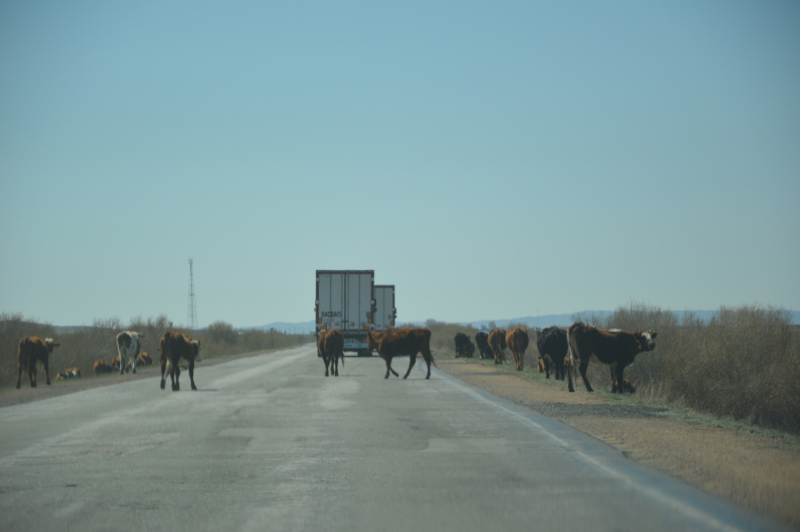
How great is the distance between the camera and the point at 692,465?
349 inches

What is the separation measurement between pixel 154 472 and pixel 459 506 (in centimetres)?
364

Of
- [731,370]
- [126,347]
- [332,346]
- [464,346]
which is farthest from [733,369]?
[464,346]

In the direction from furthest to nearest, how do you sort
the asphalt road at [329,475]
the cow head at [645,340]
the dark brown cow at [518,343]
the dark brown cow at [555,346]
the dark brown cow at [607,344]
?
1. the dark brown cow at [518,343]
2. the dark brown cow at [555,346]
3. the dark brown cow at [607,344]
4. the cow head at [645,340]
5. the asphalt road at [329,475]

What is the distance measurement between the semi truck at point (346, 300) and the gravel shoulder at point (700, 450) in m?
22.1

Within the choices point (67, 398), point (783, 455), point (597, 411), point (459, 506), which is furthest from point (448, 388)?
point (459, 506)

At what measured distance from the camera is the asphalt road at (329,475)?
20.8 feet

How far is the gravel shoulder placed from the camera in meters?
7.28

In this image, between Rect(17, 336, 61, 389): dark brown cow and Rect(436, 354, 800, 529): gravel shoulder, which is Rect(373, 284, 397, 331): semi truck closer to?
Rect(17, 336, 61, 389): dark brown cow

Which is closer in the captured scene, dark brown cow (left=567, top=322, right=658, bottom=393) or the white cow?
dark brown cow (left=567, top=322, right=658, bottom=393)

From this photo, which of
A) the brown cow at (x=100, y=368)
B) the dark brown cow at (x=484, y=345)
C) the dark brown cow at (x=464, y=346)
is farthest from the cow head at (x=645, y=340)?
the dark brown cow at (x=464, y=346)

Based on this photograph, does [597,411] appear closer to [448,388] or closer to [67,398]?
[448,388]

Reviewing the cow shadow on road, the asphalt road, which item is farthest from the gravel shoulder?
the asphalt road

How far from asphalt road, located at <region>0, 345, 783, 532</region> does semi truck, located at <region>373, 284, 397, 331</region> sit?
1151 inches

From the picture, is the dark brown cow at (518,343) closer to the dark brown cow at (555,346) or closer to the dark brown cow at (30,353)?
the dark brown cow at (555,346)
